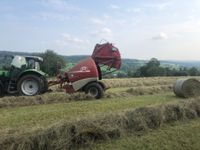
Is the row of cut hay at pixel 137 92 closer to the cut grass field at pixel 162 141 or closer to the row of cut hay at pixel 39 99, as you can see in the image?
the row of cut hay at pixel 39 99

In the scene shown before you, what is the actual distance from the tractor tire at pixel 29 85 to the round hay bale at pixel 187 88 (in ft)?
19.9

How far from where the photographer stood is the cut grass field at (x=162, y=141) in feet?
21.8

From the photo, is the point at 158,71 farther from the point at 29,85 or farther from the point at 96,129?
the point at 96,129

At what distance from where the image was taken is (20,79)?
41.6 feet

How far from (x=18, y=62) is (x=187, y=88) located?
7.47 metres

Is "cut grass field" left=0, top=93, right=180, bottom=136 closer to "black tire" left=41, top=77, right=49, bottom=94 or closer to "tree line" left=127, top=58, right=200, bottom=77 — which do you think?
"black tire" left=41, top=77, right=49, bottom=94

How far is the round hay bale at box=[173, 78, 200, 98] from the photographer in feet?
44.7

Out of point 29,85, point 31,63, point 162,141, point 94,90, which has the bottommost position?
point 162,141

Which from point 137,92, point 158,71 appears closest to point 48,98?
point 137,92

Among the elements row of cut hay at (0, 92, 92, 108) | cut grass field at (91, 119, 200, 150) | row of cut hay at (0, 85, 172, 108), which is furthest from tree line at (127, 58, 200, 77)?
cut grass field at (91, 119, 200, 150)

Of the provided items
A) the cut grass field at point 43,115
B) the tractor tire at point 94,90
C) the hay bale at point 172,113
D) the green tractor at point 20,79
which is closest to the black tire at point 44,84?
the green tractor at point 20,79

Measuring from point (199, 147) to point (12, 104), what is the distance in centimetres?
687

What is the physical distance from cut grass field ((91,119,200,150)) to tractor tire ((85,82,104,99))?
217 inches

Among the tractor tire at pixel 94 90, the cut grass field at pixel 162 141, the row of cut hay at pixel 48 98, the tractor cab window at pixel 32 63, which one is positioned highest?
the tractor cab window at pixel 32 63
